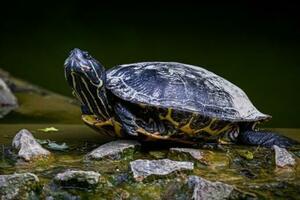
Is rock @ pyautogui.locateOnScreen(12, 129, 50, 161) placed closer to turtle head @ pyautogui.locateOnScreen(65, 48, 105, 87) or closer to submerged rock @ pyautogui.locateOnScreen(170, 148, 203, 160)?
turtle head @ pyautogui.locateOnScreen(65, 48, 105, 87)

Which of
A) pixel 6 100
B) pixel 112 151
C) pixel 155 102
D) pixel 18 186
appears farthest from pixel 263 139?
pixel 6 100

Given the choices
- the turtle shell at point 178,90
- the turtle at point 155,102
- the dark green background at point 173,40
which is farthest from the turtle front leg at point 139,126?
the dark green background at point 173,40

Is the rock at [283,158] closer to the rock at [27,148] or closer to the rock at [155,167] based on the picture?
the rock at [155,167]

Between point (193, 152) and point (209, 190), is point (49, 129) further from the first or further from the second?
point (209, 190)

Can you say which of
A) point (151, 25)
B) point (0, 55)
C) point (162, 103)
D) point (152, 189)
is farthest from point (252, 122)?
point (151, 25)

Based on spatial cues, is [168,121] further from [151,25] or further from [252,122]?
[151,25]

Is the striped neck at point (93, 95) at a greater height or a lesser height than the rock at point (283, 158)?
greater

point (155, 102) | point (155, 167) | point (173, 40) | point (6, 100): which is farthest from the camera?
point (173, 40)
